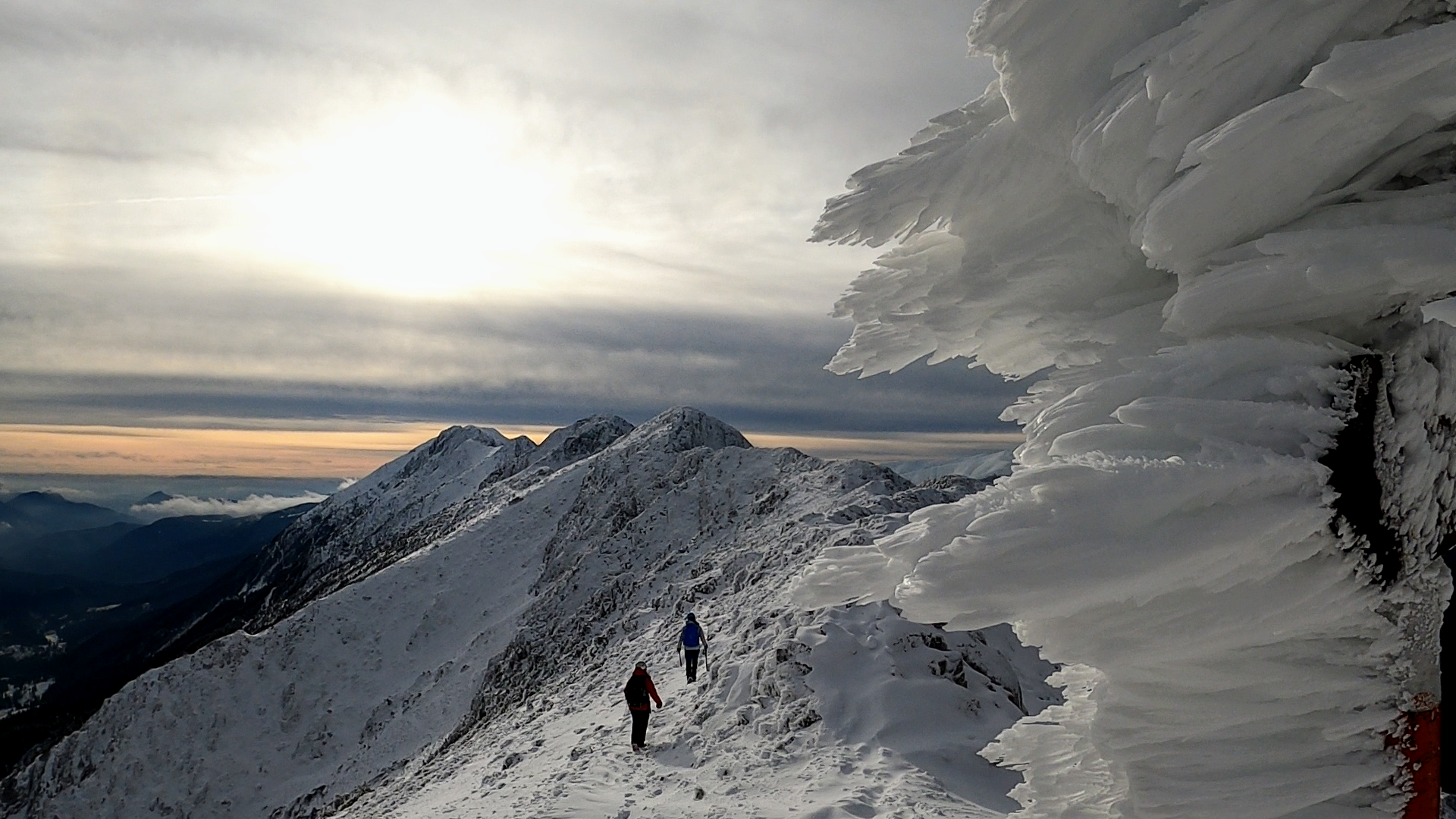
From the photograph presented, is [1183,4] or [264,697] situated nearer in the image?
[1183,4]

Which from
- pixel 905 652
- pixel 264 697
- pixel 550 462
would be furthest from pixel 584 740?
pixel 550 462

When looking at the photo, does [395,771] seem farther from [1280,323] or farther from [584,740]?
[1280,323]

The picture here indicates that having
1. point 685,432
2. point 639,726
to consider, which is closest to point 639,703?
point 639,726

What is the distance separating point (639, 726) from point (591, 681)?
10704 mm

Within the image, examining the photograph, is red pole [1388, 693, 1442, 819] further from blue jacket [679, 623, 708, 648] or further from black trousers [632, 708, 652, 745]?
blue jacket [679, 623, 708, 648]

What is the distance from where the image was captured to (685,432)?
6869 centimetres

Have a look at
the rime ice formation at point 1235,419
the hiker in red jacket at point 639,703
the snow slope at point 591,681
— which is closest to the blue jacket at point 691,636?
the snow slope at point 591,681

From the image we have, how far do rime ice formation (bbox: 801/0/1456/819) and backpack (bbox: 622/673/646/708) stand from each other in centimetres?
1370

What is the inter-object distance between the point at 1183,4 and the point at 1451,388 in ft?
3.07

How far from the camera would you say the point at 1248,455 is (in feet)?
4.91

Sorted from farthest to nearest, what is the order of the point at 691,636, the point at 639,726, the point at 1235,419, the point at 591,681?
the point at 591,681
the point at 691,636
the point at 639,726
the point at 1235,419

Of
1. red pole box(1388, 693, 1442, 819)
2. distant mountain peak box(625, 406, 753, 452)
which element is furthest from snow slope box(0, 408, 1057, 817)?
red pole box(1388, 693, 1442, 819)

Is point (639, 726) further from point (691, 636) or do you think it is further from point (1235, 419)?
point (1235, 419)

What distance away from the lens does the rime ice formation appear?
1483mm
